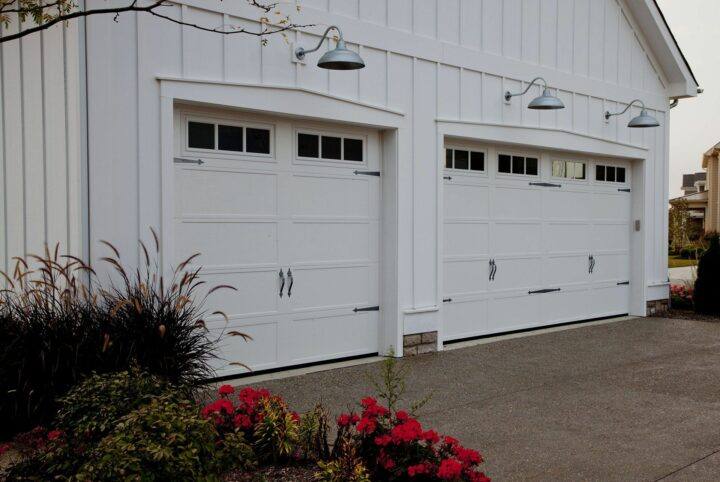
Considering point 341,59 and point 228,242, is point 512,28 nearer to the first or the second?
point 341,59

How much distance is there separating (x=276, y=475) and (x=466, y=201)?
20.8ft

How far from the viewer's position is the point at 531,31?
10.6 meters

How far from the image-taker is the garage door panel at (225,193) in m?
7.09

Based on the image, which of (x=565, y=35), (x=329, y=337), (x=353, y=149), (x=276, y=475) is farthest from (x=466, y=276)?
(x=276, y=475)

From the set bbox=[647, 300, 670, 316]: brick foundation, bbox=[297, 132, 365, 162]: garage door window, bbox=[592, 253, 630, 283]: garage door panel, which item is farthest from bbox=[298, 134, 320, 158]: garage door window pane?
bbox=[647, 300, 670, 316]: brick foundation

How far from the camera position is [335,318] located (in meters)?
8.32

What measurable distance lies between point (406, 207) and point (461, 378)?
2.14m

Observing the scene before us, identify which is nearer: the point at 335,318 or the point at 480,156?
the point at 335,318

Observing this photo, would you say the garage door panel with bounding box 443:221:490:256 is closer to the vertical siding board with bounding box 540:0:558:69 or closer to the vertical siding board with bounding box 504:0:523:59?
the vertical siding board with bounding box 504:0:523:59

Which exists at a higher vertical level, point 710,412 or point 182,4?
point 182,4

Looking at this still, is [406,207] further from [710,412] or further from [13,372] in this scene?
[13,372]

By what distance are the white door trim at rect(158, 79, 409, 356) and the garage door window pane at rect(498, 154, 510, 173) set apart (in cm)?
211

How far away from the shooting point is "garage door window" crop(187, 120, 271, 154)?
23.5 ft

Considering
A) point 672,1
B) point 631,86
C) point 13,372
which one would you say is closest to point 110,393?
point 13,372
